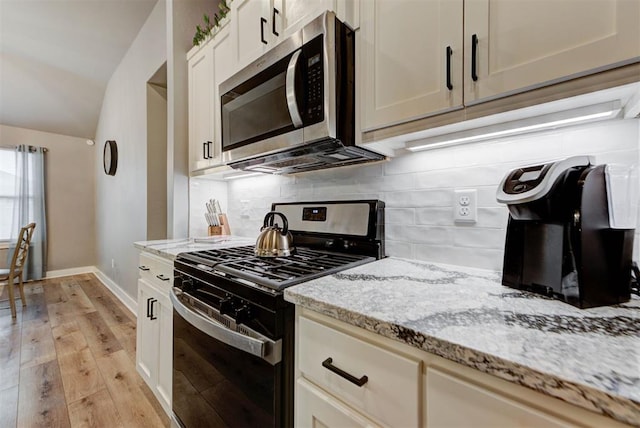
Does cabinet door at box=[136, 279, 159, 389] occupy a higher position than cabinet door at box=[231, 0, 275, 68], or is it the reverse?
cabinet door at box=[231, 0, 275, 68]

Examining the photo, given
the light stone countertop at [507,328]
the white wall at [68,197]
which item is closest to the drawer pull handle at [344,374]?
the light stone countertop at [507,328]

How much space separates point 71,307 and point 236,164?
10.3 feet

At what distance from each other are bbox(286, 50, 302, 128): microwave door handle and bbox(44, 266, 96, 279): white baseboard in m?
5.32

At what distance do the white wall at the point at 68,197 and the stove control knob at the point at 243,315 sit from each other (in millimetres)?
4932

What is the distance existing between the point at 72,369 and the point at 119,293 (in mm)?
1652

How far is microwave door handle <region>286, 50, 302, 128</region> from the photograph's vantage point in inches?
41.4

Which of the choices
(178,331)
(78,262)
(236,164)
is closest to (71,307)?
(78,262)

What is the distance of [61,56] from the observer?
10.6ft

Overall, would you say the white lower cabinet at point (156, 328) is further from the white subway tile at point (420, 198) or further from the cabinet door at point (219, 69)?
the white subway tile at point (420, 198)

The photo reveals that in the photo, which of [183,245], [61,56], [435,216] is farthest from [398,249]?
[61,56]

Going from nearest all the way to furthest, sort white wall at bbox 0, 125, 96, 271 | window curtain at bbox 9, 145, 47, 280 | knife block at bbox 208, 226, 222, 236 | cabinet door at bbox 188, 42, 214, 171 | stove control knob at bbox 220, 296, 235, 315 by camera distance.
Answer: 1. stove control knob at bbox 220, 296, 235, 315
2. cabinet door at bbox 188, 42, 214, 171
3. knife block at bbox 208, 226, 222, 236
4. window curtain at bbox 9, 145, 47, 280
5. white wall at bbox 0, 125, 96, 271

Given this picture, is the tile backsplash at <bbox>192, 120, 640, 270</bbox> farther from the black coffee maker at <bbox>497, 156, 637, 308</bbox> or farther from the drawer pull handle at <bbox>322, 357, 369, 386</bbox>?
the drawer pull handle at <bbox>322, 357, 369, 386</bbox>

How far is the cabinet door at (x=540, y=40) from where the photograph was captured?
574 millimetres

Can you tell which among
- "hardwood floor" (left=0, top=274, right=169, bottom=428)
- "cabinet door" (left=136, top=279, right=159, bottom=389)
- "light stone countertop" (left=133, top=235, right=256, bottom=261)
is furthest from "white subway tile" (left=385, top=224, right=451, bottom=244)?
"hardwood floor" (left=0, top=274, right=169, bottom=428)
